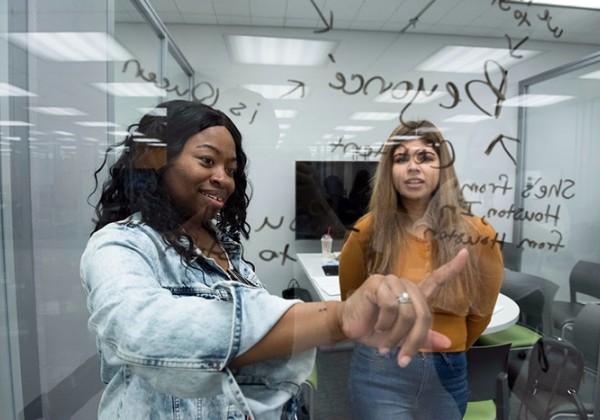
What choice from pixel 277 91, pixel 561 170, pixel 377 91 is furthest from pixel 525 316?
pixel 277 91

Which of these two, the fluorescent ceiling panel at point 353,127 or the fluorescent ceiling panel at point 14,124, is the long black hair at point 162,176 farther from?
the fluorescent ceiling panel at point 14,124

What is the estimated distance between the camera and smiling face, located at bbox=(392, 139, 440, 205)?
450 mm

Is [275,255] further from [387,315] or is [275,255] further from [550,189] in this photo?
[550,189]

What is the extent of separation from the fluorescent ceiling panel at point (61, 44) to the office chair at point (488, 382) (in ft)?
2.85

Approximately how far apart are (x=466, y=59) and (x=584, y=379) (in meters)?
0.71

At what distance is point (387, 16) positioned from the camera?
0.51 m

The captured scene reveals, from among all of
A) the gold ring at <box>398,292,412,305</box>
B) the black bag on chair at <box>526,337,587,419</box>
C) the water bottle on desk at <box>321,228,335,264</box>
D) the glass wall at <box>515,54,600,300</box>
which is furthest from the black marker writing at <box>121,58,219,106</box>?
the black bag on chair at <box>526,337,587,419</box>

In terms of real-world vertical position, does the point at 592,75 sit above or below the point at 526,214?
above

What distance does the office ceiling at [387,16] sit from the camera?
1.62 feet

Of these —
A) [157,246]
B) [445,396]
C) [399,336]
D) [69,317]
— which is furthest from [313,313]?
[69,317]

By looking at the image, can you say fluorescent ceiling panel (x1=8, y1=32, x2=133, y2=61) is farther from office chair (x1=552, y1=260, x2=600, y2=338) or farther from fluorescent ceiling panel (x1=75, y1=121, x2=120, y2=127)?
office chair (x1=552, y1=260, x2=600, y2=338)

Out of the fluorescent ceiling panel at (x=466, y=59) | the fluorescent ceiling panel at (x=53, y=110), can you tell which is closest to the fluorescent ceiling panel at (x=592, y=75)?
the fluorescent ceiling panel at (x=466, y=59)

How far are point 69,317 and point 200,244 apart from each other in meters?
0.55

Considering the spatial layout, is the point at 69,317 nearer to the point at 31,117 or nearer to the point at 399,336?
the point at 31,117
